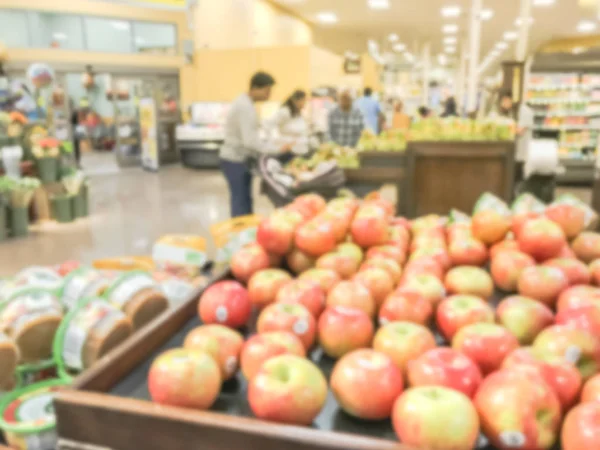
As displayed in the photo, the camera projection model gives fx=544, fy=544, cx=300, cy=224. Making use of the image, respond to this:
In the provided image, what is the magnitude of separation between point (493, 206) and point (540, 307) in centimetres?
79

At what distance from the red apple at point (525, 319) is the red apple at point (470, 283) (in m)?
0.17

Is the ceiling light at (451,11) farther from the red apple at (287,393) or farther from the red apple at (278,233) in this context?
the red apple at (287,393)

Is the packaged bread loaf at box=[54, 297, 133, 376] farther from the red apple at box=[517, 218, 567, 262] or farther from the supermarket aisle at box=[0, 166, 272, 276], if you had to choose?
the supermarket aisle at box=[0, 166, 272, 276]

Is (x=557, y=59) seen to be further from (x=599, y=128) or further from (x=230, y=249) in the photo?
(x=230, y=249)

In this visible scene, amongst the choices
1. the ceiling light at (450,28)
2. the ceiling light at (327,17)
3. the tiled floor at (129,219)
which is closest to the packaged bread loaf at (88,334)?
the tiled floor at (129,219)

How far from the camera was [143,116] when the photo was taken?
42.2ft

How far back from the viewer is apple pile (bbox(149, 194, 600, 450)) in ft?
3.12

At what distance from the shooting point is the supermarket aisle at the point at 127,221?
5.78 m

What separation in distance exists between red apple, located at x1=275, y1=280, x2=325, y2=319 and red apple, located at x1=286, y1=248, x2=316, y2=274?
10.7 inches

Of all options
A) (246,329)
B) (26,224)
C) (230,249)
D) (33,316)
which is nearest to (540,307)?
(246,329)

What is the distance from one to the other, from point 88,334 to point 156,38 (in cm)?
1489

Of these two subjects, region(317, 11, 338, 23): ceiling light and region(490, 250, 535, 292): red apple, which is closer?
region(490, 250, 535, 292): red apple

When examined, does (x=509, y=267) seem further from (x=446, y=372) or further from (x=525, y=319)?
(x=446, y=372)

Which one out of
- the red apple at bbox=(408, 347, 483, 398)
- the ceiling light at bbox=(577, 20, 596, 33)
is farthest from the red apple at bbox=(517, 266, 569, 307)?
the ceiling light at bbox=(577, 20, 596, 33)
